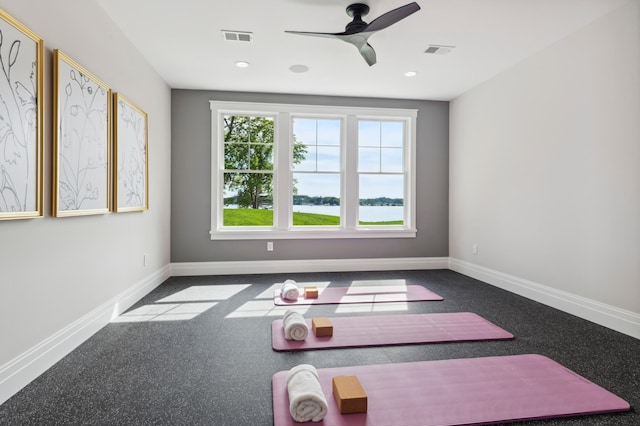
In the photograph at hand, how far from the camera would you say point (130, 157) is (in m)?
3.31

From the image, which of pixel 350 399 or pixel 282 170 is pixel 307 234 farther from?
pixel 350 399

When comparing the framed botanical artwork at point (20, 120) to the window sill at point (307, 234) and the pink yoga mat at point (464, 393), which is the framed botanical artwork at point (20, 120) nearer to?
the pink yoga mat at point (464, 393)

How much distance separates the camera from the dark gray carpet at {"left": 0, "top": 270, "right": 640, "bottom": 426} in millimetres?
1677

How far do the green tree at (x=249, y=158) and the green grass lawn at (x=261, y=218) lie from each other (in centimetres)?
11

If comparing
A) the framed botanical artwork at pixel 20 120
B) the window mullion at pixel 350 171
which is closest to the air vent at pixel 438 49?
the window mullion at pixel 350 171

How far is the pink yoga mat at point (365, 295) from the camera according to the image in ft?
11.7

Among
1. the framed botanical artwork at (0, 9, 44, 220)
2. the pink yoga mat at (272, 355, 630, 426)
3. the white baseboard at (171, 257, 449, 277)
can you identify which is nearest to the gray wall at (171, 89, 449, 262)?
the white baseboard at (171, 257, 449, 277)

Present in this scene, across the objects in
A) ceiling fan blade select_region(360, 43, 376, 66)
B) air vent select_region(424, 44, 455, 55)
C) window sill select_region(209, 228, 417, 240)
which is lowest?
window sill select_region(209, 228, 417, 240)

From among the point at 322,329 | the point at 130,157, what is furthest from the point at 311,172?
the point at 322,329

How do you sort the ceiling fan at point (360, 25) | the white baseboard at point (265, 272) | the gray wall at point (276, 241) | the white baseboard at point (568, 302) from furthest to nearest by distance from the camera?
the gray wall at point (276, 241) < the white baseboard at point (568, 302) < the ceiling fan at point (360, 25) < the white baseboard at point (265, 272)

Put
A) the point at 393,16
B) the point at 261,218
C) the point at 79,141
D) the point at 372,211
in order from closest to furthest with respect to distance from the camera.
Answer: the point at 79,141
the point at 393,16
the point at 261,218
the point at 372,211

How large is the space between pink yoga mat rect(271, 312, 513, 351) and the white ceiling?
2.55 m

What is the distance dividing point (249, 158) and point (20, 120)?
3.22 meters

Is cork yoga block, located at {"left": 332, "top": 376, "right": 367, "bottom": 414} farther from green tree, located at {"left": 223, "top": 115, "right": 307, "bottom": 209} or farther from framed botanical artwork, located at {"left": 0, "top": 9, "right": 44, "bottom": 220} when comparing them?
Answer: green tree, located at {"left": 223, "top": 115, "right": 307, "bottom": 209}
